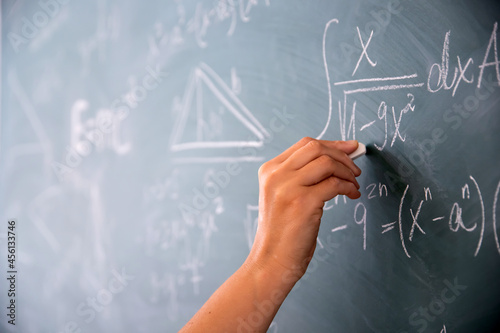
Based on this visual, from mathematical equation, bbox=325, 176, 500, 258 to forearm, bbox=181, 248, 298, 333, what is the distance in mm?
193

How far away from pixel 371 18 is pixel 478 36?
18 centimetres

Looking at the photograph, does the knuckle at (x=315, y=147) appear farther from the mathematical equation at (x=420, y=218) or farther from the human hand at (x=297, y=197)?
the mathematical equation at (x=420, y=218)

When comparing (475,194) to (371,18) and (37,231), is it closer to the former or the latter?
(371,18)

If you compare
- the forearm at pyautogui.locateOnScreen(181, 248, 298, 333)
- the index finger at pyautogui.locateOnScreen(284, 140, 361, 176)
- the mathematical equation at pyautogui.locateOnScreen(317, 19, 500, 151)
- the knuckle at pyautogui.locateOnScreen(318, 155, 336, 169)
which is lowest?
the forearm at pyautogui.locateOnScreen(181, 248, 298, 333)

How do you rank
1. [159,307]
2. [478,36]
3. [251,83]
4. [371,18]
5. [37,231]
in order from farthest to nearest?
[37,231]
[159,307]
[251,83]
[371,18]
[478,36]

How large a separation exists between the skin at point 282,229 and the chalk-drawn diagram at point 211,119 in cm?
26

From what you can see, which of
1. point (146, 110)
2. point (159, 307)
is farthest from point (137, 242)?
point (146, 110)

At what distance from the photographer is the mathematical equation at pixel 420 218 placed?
0.60m

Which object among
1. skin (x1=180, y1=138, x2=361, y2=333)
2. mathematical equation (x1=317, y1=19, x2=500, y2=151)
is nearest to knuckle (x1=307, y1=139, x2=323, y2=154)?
skin (x1=180, y1=138, x2=361, y2=333)

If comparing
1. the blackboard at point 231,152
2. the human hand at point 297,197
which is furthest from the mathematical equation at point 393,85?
the human hand at point 297,197

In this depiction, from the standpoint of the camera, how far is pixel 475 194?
61 cm

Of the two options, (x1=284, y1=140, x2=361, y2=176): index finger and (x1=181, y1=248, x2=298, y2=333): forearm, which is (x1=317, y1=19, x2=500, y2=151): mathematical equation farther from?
(x1=181, y1=248, x2=298, y2=333): forearm

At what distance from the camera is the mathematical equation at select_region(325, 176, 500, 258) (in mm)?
604

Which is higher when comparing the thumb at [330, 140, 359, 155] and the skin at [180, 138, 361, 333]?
the thumb at [330, 140, 359, 155]
